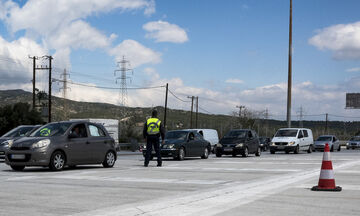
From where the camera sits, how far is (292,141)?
34.8 meters

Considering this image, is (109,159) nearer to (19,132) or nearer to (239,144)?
(19,132)

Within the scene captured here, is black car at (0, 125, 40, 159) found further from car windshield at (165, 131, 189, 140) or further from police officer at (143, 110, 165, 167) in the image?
car windshield at (165, 131, 189, 140)

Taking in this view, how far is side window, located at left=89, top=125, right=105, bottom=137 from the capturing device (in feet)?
57.1

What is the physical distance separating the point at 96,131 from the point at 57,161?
215 cm

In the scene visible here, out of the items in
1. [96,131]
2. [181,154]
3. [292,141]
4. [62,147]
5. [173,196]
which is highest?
[96,131]

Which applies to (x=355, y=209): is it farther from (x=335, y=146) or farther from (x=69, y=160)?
(x=335, y=146)

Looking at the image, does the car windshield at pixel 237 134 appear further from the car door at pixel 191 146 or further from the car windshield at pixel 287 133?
the car windshield at pixel 287 133

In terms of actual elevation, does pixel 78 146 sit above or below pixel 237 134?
below

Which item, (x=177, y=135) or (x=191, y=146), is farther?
(x=177, y=135)

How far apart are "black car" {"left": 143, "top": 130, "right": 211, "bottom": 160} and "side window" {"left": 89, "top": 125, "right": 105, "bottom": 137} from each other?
4.85m

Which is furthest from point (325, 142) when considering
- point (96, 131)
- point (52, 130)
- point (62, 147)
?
point (62, 147)

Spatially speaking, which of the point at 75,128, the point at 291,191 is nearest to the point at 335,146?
the point at 75,128

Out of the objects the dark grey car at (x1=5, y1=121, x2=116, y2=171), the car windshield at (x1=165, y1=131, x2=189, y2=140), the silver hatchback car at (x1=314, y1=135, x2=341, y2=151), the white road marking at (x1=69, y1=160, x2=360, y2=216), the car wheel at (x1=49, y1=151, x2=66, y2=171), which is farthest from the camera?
the silver hatchback car at (x1=314, y1=135, x2=341, y2=151)

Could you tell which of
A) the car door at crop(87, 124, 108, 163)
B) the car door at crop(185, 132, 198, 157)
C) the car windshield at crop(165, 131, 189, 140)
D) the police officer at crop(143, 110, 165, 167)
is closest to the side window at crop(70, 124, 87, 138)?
the car door at crop(87, 124, 108, 163)
